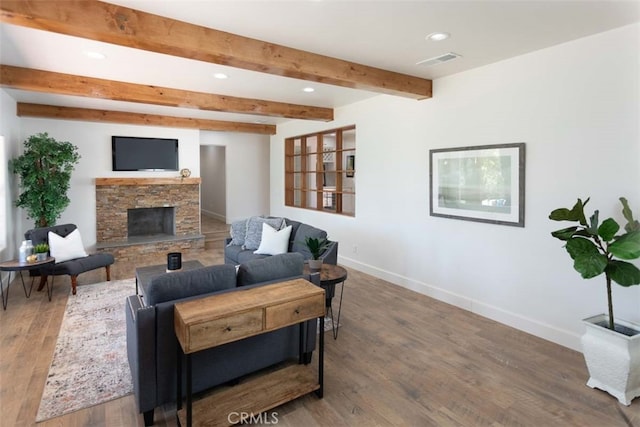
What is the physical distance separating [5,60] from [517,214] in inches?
202

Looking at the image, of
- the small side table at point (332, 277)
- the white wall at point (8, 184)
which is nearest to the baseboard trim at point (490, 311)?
the small side table at point (332, 277)

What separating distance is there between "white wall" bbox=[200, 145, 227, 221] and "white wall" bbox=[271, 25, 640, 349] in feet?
18.6

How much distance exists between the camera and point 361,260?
5535mm

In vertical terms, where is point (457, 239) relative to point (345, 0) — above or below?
below

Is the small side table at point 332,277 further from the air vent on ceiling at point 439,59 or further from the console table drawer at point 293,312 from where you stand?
the air vent on ceiling at point 439,59

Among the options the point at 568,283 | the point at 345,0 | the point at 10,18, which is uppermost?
the point at 345,0

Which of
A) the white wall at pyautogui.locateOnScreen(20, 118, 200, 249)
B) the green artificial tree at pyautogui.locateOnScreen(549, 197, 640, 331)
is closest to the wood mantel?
the white wall at pyautogui.locateOnScreen(20, 118, 200, 249)

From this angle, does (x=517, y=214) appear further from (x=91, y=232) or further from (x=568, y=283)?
(x=91, y=232)

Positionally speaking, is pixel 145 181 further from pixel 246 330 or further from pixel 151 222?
pixel 246 330

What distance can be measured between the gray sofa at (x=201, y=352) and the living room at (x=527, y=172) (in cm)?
204

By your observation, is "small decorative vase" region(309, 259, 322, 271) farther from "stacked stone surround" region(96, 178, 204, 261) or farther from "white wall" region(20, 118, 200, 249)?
"white wall" region(20, 118, 200, 249)

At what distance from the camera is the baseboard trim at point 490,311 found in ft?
10.3

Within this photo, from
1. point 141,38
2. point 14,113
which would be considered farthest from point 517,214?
point 14,113

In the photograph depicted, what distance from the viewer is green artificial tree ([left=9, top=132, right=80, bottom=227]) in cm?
508
